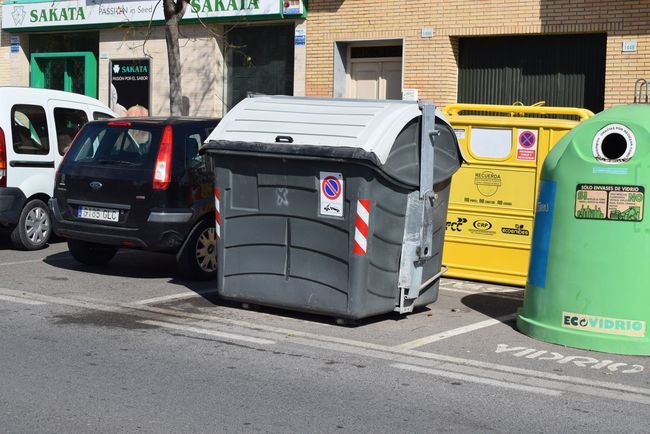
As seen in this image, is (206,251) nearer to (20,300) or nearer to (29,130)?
(20,300)

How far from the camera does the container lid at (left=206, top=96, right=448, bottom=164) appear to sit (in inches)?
312

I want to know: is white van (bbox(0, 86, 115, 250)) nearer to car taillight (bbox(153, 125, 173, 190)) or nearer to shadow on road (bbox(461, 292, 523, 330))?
car taillight (bbox(153, 125, 173, 190))

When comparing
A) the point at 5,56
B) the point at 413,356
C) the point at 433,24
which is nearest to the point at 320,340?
the point at 413,356

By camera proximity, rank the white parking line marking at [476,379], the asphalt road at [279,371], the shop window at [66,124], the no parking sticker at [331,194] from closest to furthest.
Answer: the asphalt road at [279,371]
the white parking line marking at [476,379]
the no parking sticker at [331,194]
the shop window at [66,124]

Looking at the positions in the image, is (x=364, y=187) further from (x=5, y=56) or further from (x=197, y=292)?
(x=5, y=56)

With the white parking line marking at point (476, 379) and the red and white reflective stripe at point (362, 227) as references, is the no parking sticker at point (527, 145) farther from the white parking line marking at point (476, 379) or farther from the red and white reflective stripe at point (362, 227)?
the white parking line marking at point (476, 379)

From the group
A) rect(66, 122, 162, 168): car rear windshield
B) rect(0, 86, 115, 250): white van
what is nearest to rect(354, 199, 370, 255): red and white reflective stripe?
rect(66, 122, 162, 168): car rear windshield

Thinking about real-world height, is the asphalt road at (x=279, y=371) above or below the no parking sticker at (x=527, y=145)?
below

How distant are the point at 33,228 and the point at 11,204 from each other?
0.57m

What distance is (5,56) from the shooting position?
22.8m

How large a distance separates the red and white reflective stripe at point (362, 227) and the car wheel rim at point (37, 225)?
5.84 metres

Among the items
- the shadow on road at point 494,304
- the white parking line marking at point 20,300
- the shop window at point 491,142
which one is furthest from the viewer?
the shop window at point 491,142

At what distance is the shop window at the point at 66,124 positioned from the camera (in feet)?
41.5

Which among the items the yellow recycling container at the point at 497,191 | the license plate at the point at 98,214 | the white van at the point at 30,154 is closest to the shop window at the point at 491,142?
the yellow recycling container at the point at 497,191
